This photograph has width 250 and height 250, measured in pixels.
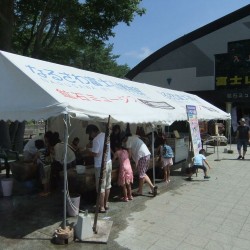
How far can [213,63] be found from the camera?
964 inches

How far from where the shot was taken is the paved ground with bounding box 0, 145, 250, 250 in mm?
5344

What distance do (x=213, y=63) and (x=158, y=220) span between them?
19894mm

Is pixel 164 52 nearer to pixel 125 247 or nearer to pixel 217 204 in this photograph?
pixel 217 204

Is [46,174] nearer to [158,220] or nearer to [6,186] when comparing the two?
[6,186]

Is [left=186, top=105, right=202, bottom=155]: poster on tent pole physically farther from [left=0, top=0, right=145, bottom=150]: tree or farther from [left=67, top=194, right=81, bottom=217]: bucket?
[left=0, top=0, right=145, bottom=150]: tree

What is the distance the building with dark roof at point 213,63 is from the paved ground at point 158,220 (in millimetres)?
15385

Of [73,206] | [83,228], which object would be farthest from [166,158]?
[83,228]

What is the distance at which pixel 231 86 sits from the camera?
77.1 ft

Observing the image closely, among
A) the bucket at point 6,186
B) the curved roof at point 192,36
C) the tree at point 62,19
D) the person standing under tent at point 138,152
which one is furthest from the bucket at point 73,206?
the curved roof at point 192,36

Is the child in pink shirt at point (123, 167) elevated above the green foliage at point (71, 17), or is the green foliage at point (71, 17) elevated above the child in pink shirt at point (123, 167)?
the green foliage at point (71, 17)

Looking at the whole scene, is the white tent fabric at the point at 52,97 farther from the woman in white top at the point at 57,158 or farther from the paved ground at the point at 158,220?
the paved ground at the point at 158,220

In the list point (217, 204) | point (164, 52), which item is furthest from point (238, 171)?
point (164, 52)

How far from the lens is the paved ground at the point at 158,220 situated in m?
5.34

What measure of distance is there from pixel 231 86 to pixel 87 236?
2020cm
